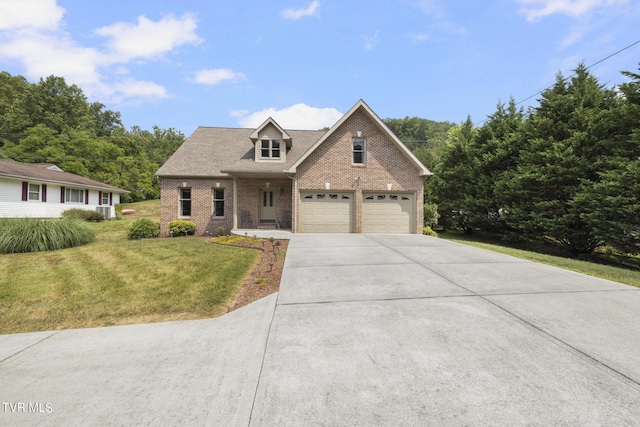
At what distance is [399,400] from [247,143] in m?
18.1

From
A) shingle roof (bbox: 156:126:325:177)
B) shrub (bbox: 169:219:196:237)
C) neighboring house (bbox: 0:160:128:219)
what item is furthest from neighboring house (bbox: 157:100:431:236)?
neighboring house (bbox: 0:160:128:219)

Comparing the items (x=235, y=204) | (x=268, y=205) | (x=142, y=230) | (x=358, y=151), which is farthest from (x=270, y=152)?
(x=142, y=230)

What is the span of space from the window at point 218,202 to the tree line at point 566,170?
14.1 meters

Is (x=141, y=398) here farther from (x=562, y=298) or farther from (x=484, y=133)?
(x=484, y=133)

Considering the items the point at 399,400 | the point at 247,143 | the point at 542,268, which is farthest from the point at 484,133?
the point at 399,400

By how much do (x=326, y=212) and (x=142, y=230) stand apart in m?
10.1

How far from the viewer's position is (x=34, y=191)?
853 inches

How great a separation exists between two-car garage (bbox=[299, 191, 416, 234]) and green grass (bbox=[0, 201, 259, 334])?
17.1 ft

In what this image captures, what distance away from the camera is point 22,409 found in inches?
94.9

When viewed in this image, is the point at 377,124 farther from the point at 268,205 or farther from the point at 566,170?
the point at 566,170

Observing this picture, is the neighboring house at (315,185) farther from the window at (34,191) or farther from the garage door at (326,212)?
the window at (34,191)

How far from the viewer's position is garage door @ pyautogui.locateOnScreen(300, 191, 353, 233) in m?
14.5

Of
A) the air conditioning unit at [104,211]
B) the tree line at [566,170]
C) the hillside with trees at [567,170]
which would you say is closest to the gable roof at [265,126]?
the tree line at [566,170]

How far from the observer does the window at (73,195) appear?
24.4 metres
